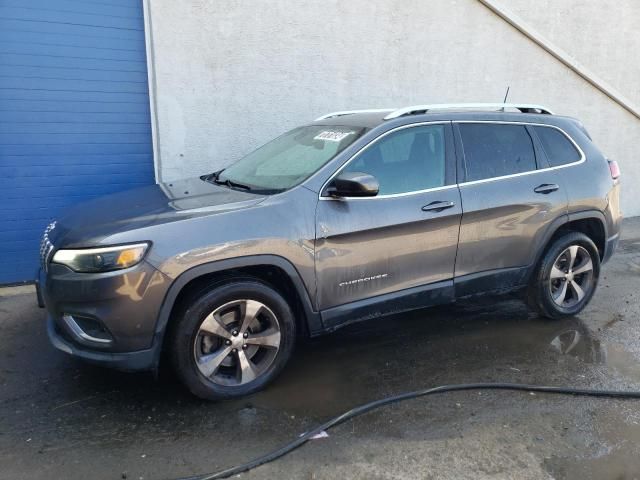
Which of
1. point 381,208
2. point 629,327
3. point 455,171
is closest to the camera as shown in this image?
point 381,208

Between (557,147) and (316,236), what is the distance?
2458 mm

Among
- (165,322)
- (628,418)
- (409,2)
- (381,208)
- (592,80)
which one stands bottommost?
(628,418)

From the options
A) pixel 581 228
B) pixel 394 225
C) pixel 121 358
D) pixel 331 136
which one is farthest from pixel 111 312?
pixel 581 228

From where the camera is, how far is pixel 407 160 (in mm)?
3936

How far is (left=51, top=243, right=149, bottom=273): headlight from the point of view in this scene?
302cm

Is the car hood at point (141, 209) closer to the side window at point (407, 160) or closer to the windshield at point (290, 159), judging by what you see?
the windshield at point (290, 159)

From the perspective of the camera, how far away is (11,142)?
561 centimetres

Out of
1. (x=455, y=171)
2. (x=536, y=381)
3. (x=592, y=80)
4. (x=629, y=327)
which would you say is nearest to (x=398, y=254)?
(x=455, y=171)

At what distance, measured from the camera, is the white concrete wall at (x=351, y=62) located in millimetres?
6223

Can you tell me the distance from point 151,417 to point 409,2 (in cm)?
623

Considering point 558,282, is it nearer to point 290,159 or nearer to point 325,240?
point 325,240

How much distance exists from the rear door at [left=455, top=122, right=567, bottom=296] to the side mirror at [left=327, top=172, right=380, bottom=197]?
0.88m

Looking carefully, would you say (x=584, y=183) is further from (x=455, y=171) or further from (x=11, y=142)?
(x=11, y=142)

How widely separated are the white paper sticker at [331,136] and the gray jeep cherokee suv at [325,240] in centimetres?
2
